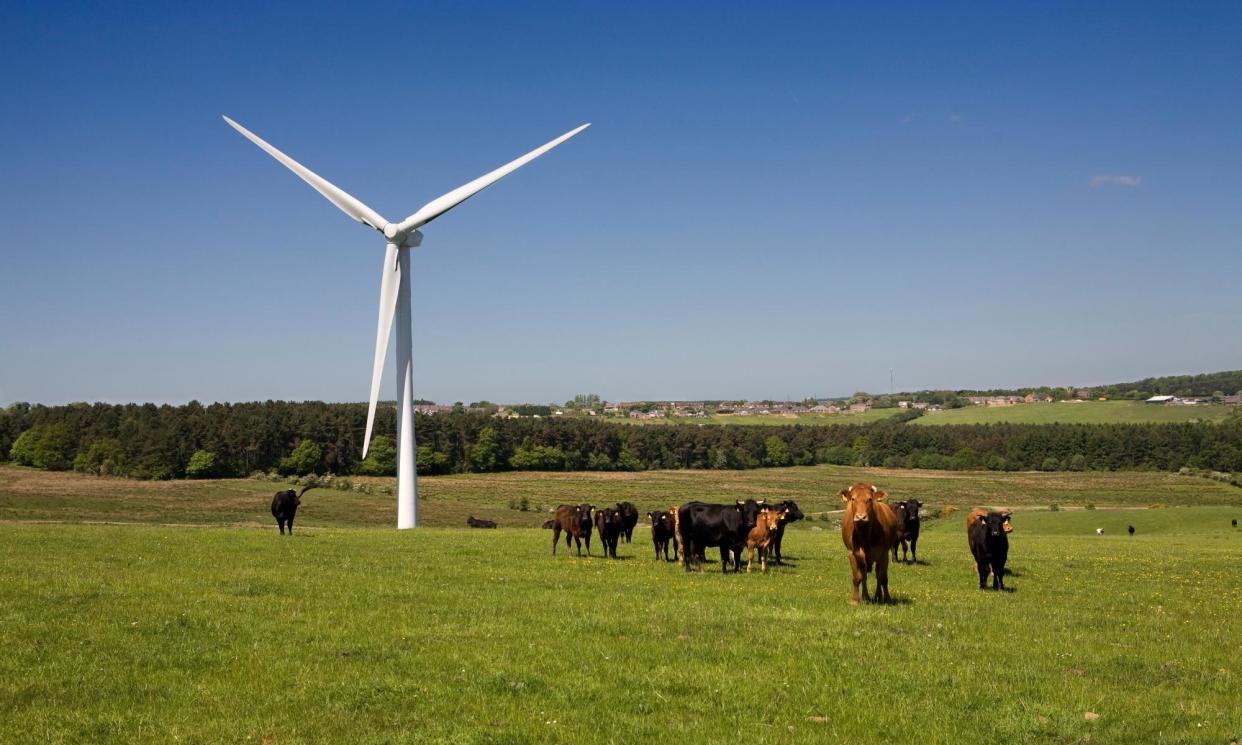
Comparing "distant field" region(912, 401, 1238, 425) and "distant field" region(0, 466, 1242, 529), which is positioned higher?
"distant field" region(912, 401, 1238, 425)

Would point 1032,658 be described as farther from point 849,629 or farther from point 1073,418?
point 1073,418

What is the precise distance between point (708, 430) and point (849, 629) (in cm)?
13540

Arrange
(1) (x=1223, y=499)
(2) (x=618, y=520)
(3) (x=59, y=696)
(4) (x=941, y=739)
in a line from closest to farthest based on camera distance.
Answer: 1. (4) (x=941, y=739)
2. (3) (x=59, y=696)
3. (2) (x=618, y=520)
4. (1) (x=1223, y=499)

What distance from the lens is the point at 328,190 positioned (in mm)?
42156

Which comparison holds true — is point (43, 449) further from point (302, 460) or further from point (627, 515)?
point (627, 515)

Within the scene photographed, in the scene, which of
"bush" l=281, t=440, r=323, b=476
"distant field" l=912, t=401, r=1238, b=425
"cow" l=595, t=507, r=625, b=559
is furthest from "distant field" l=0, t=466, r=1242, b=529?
"distant field" l=912, t=401, r=1238, b=425

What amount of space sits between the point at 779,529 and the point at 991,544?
6092 mm

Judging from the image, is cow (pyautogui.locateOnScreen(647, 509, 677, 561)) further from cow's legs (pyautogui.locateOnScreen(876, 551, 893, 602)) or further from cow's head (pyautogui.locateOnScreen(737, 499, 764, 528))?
cow's legs (pyautogui.locateOnScreen(876, 551, 893, 602))

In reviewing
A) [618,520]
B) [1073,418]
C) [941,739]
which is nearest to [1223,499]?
[618,520]

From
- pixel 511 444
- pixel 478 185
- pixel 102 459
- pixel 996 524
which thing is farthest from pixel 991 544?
pixel 511 444

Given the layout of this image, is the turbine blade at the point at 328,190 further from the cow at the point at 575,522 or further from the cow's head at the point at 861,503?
the cow's head at the point at 861,503

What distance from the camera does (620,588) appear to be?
1619 centimetres

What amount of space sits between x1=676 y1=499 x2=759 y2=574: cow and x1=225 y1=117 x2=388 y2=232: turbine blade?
1052 inches

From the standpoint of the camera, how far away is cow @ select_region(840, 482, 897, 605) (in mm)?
13836
